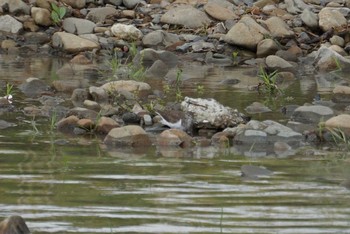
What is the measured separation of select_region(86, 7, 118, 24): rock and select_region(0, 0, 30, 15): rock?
35.7 inches

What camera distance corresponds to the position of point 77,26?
52.5 feet

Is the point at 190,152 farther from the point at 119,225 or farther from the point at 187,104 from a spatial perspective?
the point at 119,225

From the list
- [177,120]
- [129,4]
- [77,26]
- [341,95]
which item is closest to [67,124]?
[177,120]

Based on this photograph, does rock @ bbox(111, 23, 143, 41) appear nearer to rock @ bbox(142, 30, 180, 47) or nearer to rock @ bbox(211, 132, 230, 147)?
rock @ bbox(142, 30, 180, 47)

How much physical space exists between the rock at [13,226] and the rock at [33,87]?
6159 millimetres

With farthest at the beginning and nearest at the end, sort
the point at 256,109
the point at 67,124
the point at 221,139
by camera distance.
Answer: the point at 256,109 < the point at 67,124 < the point at 221,139

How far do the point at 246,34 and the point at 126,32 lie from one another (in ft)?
5.63

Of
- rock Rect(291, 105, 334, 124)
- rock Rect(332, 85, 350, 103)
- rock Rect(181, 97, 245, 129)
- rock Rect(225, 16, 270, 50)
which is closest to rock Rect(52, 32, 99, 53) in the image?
rock Rect(225, 16, 270, 50)

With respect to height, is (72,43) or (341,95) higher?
(341,95)

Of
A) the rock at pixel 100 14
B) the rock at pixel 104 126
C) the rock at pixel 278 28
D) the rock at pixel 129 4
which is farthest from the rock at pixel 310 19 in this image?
the rock at pixel 104 126

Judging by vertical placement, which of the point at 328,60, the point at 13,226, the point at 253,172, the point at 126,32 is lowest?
the point at 126,32

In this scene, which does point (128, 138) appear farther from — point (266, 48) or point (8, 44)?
point (8, 44)

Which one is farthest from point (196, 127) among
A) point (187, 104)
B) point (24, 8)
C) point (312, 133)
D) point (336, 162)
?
point (24, 8)

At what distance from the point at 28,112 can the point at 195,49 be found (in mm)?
6059
